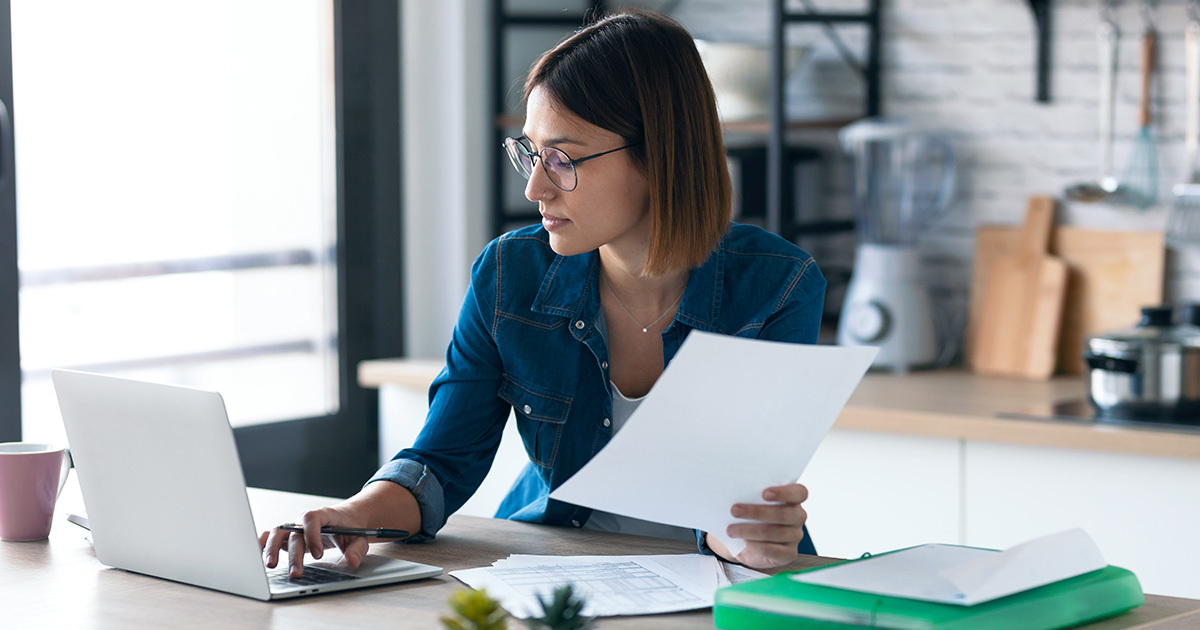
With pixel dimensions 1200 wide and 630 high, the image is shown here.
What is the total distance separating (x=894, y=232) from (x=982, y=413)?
701 millimetres

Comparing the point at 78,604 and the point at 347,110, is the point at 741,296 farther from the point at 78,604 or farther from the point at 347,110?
the point at 347,110

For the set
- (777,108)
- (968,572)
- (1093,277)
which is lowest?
(968,572)

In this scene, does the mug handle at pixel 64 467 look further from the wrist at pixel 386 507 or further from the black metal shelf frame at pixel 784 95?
the black metal shelf frame at pixel 784 95

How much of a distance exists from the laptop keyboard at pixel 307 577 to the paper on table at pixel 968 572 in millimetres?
417

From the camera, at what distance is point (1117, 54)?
2.84 metres

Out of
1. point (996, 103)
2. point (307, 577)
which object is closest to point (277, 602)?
point (307, 577)

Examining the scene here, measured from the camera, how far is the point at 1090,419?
235 centimetres

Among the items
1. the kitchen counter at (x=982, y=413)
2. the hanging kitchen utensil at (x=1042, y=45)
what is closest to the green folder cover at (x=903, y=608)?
the kitchen counter at (x=982, y=413)

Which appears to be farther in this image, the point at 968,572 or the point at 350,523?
the point at 350,523

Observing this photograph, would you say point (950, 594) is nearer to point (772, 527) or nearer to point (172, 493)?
point (772, 527)

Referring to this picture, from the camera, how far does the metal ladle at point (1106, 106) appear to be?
282 cm

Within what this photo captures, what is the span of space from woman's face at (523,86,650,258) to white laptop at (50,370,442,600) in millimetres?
435

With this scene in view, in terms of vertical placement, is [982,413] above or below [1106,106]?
below

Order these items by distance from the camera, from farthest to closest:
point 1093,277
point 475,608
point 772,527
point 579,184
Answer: point 1093,277
point 579,184
point 772,527
point 475,608
